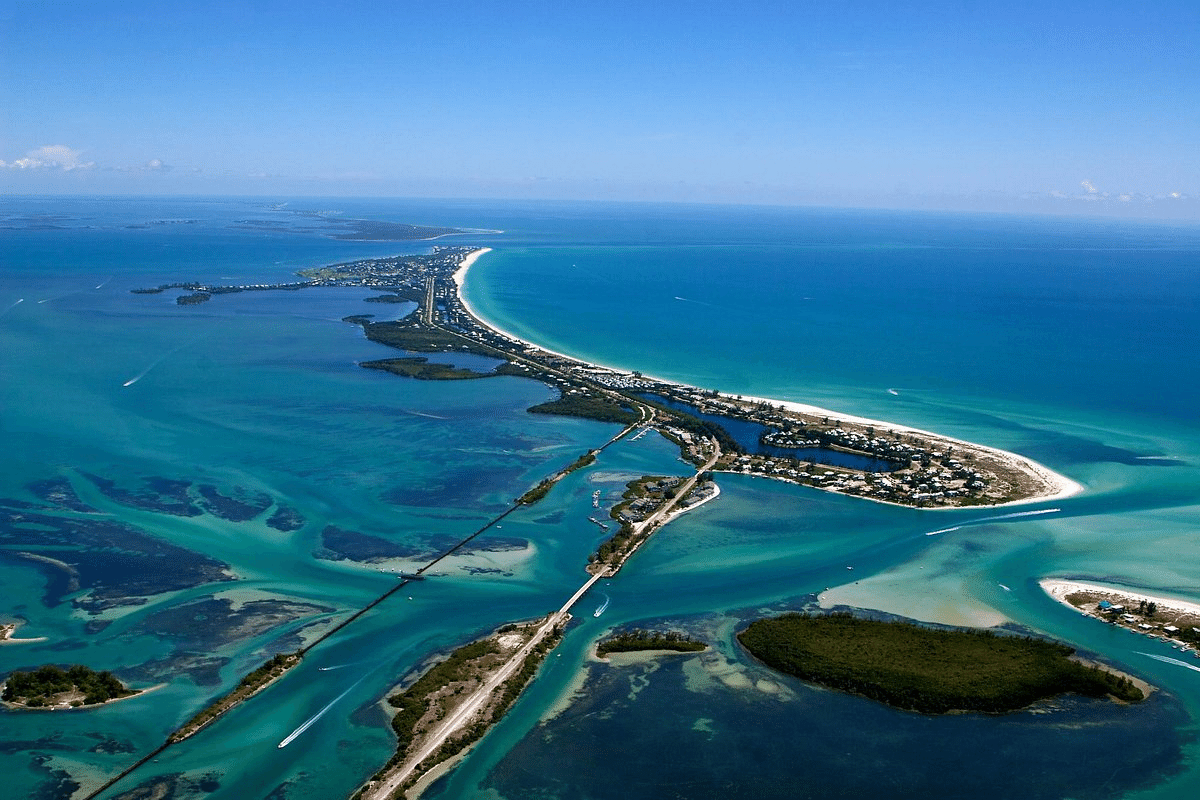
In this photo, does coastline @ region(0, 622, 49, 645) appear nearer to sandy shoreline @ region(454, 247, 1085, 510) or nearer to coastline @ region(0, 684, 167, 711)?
coastline @ region(0, 684, 167, 711)

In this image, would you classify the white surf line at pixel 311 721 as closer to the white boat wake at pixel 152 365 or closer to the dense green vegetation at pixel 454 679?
the dense green vegetation at pixel 454 679

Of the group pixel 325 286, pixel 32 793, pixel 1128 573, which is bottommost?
pixel 32 793

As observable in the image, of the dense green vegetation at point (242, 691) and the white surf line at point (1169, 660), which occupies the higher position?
the white surf line at point (1169, 660)

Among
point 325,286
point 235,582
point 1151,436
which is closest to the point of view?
point 235,582

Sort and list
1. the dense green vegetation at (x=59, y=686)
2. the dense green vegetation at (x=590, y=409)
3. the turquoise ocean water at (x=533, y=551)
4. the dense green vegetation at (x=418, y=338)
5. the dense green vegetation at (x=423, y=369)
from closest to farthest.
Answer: the turquoise ocean water at (x=533, y=551) < the dense green vegetation at (x=59, y=686) < the dense green vegetation at (x=590, y=409) < the dense green vegetation at (x=423, y=369) < the dense green vegetation at (x=418, y=338)

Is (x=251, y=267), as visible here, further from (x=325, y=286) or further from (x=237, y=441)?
(x=237, y=441)

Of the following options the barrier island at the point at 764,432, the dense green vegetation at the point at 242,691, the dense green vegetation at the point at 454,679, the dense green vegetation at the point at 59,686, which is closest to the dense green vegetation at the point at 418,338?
the barrier island at the point at 764,432

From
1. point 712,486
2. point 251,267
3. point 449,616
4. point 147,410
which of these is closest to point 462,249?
point 251,267
